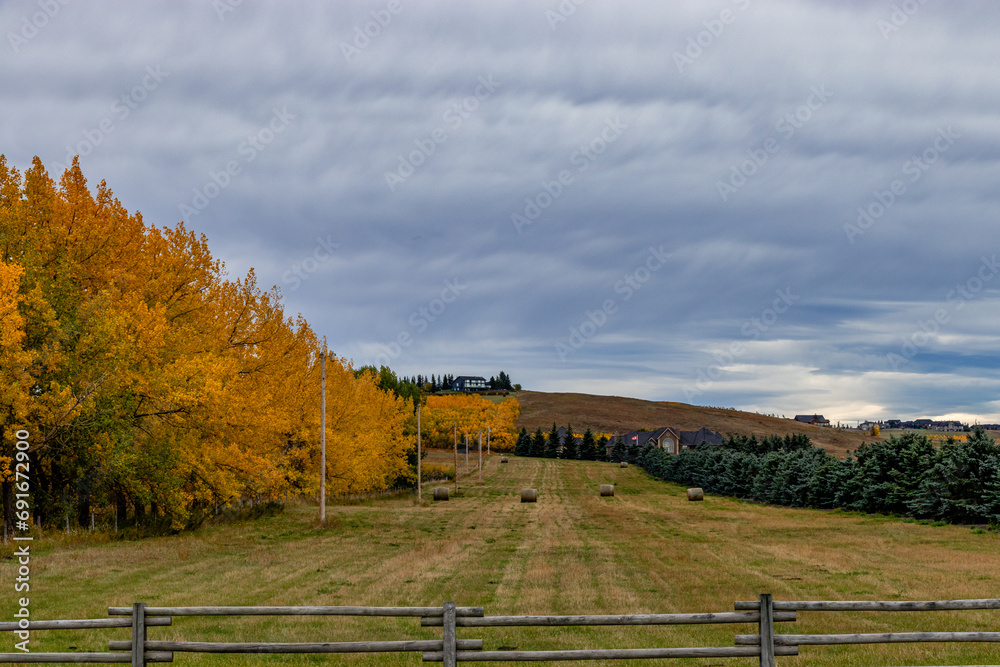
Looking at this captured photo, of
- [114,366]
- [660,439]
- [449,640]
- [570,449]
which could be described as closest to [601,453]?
[570,449]

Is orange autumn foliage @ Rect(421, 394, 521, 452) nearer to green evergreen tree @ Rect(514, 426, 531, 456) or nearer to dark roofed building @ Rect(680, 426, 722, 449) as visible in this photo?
green evergreen tree @ Rect(514, 426, 531, 456)

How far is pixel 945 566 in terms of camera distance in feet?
87.7

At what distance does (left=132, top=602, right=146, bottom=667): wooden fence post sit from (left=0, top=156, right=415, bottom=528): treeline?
61.4 ft

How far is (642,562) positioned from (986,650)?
45.0ft

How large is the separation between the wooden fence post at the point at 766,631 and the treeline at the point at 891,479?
33268 millimetres

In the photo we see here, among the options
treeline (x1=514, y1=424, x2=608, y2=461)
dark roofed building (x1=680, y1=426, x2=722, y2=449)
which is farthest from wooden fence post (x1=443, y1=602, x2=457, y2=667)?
treeline (x1=514, y1=424, x2=608, y2=461)

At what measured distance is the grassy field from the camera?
15.4 m

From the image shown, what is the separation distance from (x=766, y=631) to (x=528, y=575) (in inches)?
546

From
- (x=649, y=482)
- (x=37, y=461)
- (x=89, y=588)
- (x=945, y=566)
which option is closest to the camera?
(x=89, y=588)

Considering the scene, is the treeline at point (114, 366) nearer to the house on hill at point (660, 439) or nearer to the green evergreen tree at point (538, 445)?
the house on hill at point (660, 439)

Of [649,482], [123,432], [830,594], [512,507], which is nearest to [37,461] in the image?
[123,432]

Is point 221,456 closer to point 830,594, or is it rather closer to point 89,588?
point 89,588

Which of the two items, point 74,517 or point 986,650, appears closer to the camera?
point 986,650

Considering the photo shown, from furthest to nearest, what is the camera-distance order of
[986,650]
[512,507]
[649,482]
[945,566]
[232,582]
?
1. [649,482]
2. [512,507]
3. [945,566]
4. [232,582]
5. [986,650]
